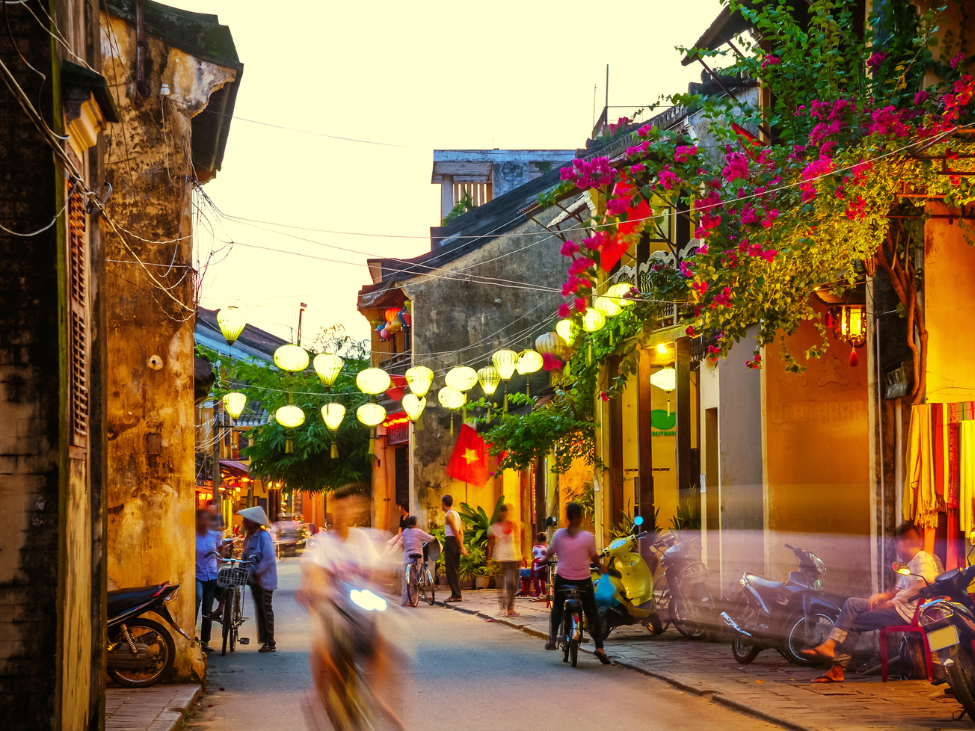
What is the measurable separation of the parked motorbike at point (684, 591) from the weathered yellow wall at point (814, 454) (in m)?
0.92

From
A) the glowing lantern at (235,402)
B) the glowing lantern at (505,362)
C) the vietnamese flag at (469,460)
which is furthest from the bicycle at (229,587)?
the vietnamese flag at (469,460)

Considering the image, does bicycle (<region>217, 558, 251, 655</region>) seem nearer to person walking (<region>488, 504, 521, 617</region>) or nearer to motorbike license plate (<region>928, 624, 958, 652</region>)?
person walking (<region>488, 504, 521, 617</region>)

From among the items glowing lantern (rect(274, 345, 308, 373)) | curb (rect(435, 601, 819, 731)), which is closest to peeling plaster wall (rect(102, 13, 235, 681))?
curb (rect(435, 601, 819, 731))

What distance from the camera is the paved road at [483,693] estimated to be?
8539mm

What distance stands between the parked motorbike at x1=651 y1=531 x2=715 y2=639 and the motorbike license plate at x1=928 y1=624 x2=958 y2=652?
18.2 ft

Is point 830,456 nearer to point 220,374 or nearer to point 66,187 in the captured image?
point 66,187

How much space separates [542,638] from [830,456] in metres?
4.50

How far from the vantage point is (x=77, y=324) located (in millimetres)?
6543

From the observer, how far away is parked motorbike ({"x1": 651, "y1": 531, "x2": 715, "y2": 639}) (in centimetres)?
1354

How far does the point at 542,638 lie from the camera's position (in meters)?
14.5

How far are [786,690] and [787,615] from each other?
4.30 feet

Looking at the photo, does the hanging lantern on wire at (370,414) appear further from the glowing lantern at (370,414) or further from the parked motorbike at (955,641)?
the parked motorbike at (955,641)

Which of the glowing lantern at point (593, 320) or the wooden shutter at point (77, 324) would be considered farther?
the glowing lantern at point (593, 320)

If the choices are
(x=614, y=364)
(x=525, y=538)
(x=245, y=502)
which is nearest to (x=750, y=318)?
(x=614, y=364)
